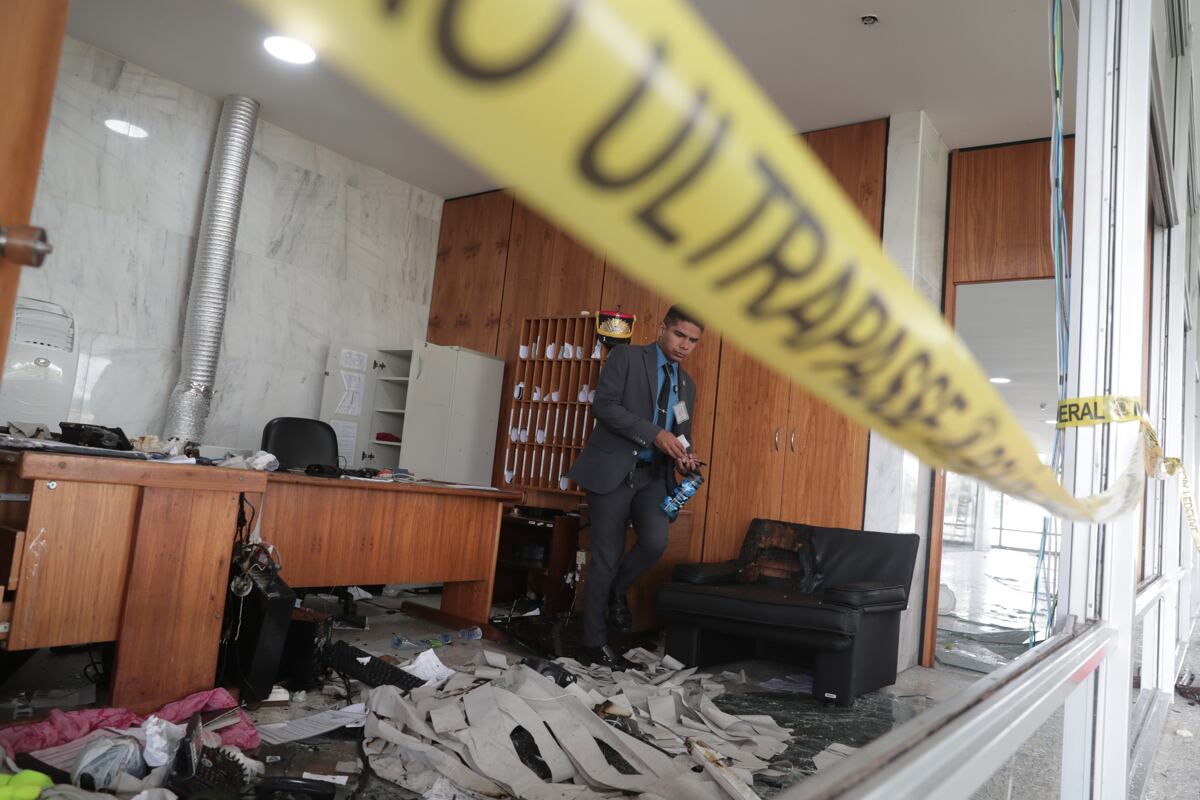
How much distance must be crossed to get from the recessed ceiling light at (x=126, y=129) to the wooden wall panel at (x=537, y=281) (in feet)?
9.03

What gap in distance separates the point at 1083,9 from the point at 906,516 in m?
3.19

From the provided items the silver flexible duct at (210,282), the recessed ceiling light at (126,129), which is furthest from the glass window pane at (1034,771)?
the recessed ceiling light at (126,129)

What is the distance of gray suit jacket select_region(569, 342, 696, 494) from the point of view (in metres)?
3.78

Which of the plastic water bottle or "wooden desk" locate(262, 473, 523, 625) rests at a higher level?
the plastic water bottle

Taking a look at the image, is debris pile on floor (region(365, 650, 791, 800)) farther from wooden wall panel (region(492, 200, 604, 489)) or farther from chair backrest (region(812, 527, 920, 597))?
wooden wall panel (region(492, 200, 604, 489))

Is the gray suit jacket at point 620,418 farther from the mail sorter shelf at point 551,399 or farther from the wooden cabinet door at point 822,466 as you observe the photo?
the mail sorter shelf at point 551,399

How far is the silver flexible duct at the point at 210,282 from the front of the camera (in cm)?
514

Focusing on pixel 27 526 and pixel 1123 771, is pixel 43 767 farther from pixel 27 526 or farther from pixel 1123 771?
pixel 1123 771

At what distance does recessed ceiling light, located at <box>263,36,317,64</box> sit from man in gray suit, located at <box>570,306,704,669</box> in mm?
2852

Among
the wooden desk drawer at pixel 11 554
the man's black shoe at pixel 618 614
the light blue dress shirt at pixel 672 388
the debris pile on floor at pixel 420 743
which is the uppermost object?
the light blue dress shirt at pixel 672 388

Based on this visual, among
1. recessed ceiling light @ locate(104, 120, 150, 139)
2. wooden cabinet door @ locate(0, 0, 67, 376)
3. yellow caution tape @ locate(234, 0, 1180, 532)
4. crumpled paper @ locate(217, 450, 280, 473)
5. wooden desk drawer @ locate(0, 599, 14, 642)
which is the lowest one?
wooden desk drawer @ locate(0, 599, 14, 642)

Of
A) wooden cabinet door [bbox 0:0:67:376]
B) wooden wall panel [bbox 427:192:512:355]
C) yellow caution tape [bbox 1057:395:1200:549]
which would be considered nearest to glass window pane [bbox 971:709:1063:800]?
yellow caution tape [bbox 1057:395:1200:549]

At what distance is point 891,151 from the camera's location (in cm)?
493

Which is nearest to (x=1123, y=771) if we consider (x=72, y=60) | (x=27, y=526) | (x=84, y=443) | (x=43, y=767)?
(x=43, y=767)
